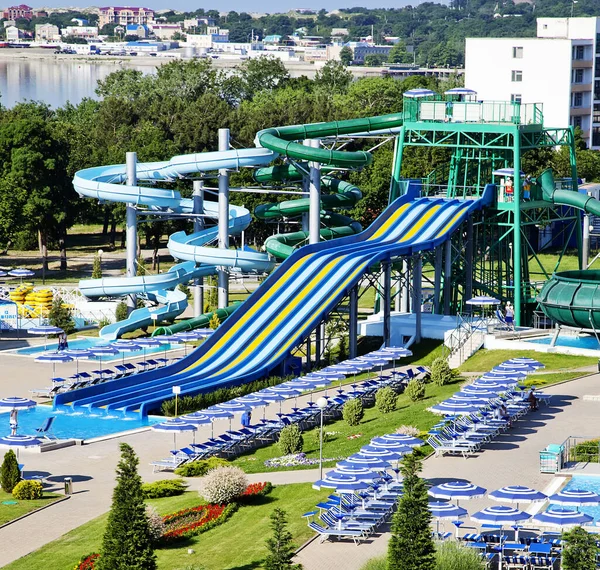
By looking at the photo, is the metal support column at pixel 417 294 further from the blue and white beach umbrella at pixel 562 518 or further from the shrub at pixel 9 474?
the blue and white beach umbrella at pixel 562 518

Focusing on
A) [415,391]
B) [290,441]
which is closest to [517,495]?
[290,441]

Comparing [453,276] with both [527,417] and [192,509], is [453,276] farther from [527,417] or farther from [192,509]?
[192,509]

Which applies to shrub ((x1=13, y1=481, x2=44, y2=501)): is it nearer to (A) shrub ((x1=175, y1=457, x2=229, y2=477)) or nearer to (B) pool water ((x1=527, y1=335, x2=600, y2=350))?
(A) shrub ((x1=175, y1=457, x2=229, y2=477))

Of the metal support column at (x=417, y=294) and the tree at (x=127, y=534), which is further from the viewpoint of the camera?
the metal support column at (x=417, y=294)

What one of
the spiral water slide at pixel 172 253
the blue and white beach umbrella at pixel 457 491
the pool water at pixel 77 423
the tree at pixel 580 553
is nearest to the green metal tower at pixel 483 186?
the spiral water slide at pixel 172 253

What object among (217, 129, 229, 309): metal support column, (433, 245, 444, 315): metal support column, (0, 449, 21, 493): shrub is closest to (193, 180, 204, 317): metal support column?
(217, 129, 229, 309): metal support column

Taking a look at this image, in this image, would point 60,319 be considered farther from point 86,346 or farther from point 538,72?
point 538,72

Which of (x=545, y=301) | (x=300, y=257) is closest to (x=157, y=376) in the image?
(x=300, y=257)
